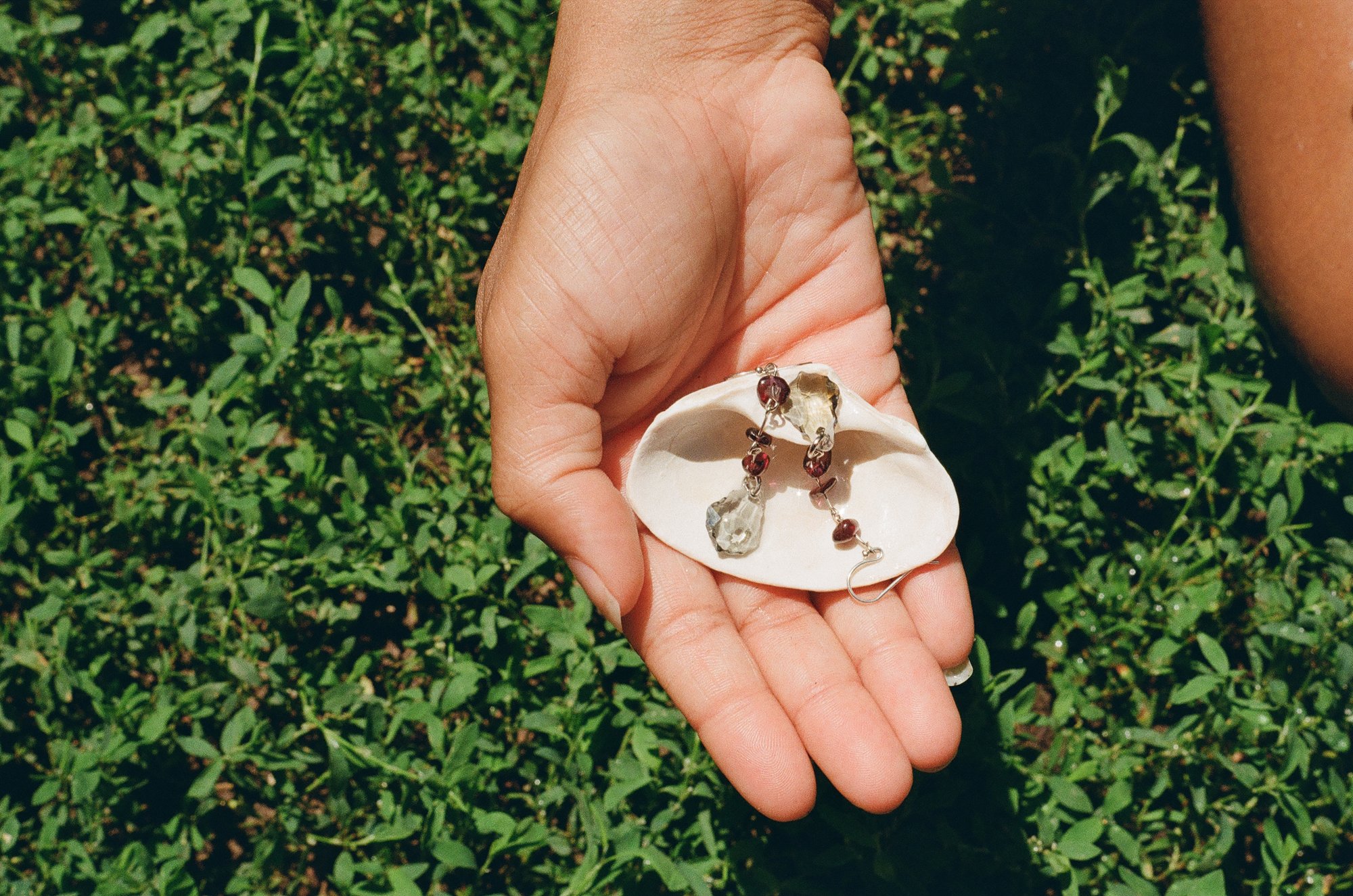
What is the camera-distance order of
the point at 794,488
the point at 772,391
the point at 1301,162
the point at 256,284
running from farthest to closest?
1. the point at 256,284
2. the point at 1301,162
3. the point at 794,488
4. the point at 772,391

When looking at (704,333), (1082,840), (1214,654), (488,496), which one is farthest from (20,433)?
(1214,654)

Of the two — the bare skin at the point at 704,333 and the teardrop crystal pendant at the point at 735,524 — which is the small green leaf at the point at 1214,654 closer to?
the bare skin at the point at 704,333

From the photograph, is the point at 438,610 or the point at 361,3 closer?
the point at 438,610

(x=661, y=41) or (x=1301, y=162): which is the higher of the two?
(x=661, y=41)

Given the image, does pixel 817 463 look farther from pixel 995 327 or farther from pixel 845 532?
pixel 995 327

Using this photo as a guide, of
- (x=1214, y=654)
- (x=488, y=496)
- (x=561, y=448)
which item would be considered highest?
(x=561, y=448)

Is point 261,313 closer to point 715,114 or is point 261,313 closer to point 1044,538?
point 715,114

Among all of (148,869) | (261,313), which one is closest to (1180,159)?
(261,313)
